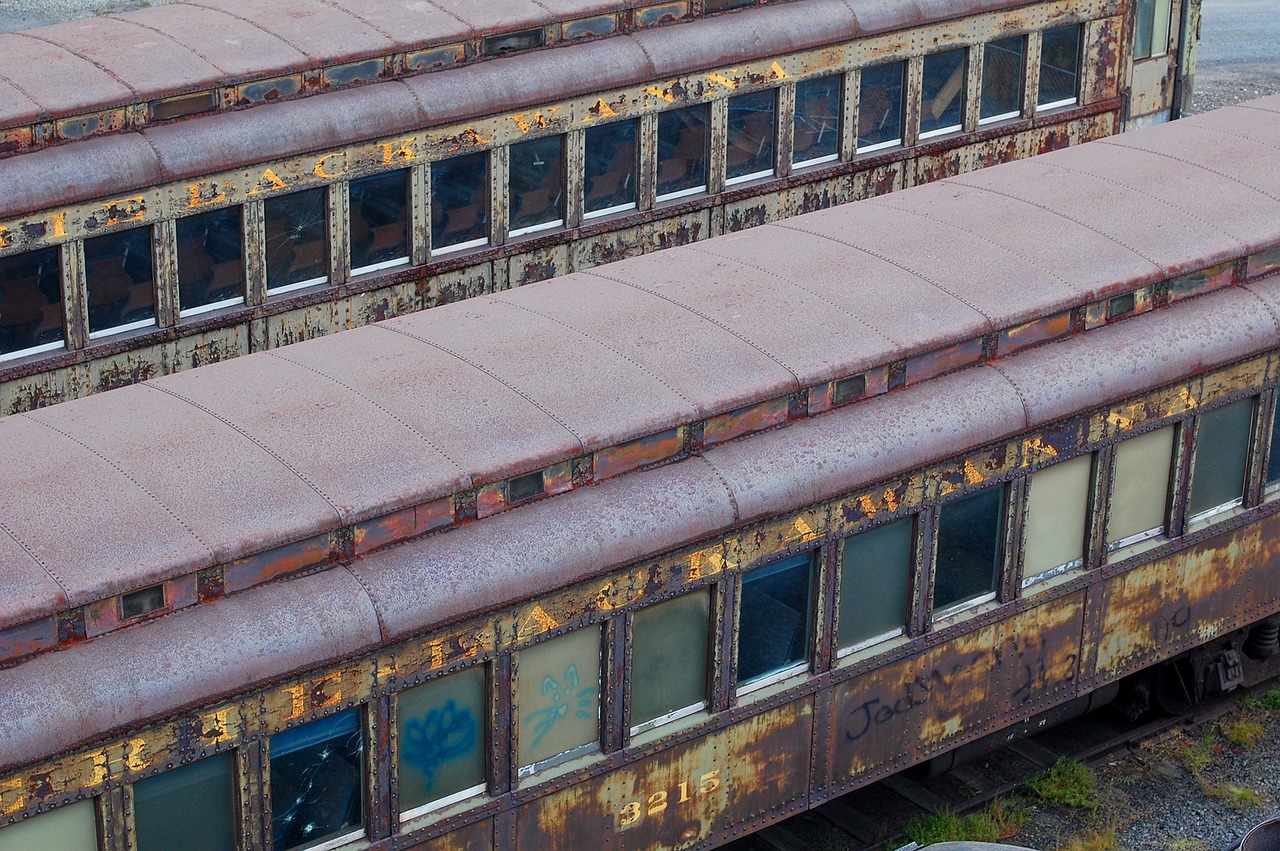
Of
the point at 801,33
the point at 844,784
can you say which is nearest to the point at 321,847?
the point at 844,784

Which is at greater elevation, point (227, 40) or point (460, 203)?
point (227, 40)

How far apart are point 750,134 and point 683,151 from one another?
558 mm

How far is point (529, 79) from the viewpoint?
13133 mm

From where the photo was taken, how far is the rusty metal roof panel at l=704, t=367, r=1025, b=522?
28.6 feet

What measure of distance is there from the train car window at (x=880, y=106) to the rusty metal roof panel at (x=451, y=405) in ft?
21.5

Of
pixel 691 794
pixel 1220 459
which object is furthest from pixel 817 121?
pixel 691 794

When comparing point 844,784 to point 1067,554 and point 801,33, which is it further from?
point 801,33

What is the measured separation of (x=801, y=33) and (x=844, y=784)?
6368mm

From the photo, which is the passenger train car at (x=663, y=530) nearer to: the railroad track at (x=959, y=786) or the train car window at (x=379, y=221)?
the railroad track at (x=959, y=786)

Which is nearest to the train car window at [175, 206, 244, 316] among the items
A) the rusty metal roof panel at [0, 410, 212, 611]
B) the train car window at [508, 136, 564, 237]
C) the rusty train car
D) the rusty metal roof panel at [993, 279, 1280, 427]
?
the rusty train car

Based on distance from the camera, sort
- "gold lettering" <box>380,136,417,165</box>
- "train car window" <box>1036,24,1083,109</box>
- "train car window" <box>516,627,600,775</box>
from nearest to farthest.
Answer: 1. "train car window" <box>516,627,600,775</box>
2. "gold lettering" <box>380,136,417,165</box>
3. "train car window" <box>1036,24,1083,109</box>

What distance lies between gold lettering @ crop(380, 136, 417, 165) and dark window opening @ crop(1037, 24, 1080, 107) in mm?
5536

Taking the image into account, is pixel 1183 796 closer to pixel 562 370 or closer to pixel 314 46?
pixel 562 370

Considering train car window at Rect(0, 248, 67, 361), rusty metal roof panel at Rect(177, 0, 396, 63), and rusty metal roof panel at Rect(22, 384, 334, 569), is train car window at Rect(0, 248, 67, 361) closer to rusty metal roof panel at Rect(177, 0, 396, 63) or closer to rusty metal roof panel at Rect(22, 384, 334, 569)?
rusty metal roof panel at Rect(177, 0, 396, 63)
